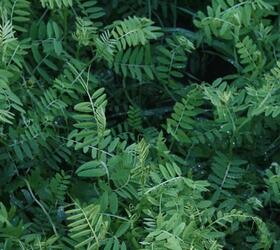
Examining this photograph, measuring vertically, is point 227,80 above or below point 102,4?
below

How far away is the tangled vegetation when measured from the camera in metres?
1.79

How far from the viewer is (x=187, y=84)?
2.42 metres

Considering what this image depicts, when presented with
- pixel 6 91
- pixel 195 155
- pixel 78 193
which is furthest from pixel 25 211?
pixel 195 155

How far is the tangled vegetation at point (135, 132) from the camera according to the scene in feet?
5.88

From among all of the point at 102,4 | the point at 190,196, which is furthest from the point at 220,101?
the point at 102,4

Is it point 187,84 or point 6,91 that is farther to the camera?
point 187,84

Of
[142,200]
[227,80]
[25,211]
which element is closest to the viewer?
[142,200]

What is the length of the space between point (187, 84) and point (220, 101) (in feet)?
1.33

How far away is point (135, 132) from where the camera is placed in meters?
2.21

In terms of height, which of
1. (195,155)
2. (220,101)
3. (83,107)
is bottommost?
(195,155)

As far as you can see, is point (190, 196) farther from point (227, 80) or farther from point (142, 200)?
point (227, 80)

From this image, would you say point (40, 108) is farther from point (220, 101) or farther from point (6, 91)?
point (220, 101)

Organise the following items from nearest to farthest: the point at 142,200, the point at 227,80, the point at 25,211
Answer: the point at 142,200
the point at 25,211
the point at 227,80

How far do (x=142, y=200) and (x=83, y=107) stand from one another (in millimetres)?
231
